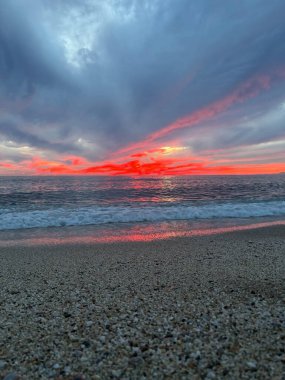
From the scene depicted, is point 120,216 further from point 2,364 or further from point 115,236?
point 2,364

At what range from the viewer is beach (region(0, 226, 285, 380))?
2.45 metres

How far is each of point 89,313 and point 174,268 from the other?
259 centimetres

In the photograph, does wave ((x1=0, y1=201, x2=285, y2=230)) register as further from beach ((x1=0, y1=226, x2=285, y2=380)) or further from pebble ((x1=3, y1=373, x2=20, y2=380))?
pebble ((x1=3, y1=373, x2=20, y2=380))

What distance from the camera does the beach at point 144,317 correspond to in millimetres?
2447

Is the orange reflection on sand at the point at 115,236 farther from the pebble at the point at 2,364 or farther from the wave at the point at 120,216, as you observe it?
the pebble at the point at 2,364

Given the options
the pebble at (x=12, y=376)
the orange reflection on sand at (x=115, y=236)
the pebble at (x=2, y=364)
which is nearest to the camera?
the pebble at (x=12, y=376)

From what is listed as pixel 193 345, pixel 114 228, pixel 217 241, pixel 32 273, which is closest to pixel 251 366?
pixel 193 345

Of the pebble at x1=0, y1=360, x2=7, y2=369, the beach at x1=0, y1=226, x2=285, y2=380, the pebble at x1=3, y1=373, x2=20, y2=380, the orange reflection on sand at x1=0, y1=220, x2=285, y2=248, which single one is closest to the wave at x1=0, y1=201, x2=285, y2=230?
the orange reflection on sand at x1=0, y1=220, x2=285, y2=248

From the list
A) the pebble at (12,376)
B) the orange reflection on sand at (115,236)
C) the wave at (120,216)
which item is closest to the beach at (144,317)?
the pebble at (12,376)

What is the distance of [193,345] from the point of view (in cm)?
269

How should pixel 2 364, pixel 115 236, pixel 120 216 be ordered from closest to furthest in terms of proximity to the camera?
pixel 2 364 < pixel 115 236 < pixel 120 216

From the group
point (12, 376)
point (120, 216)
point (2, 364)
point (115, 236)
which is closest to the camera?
point (12, 376)

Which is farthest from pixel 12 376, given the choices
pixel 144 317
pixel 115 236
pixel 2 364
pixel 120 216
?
pixel 120 216

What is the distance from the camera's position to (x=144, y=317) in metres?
3.35
